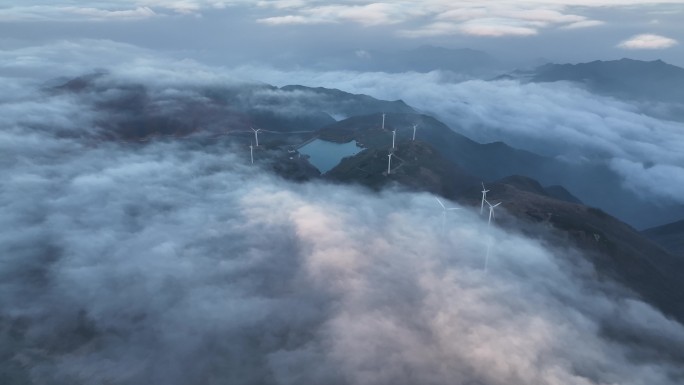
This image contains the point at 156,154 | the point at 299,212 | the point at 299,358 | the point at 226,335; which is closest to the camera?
the point at 299,358

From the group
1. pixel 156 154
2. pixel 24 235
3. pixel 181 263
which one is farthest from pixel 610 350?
pixel 156 154

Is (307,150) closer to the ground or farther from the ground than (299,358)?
farther from the ground

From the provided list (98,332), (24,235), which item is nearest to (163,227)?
(24,235)

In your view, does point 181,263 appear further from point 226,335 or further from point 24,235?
point 24,235

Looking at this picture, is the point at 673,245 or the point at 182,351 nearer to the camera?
the point at 182,351

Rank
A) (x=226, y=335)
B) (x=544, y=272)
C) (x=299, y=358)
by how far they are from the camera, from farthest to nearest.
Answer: (x=544, y=272) → (x=226, y=335) → (x=299, y=358)

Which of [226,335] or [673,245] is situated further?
[673,245]

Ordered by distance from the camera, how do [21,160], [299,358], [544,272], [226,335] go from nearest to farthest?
[299,358], [226,335], [544,272], [21,160]

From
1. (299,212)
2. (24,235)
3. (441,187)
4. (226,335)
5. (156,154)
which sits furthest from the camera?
(156,154)

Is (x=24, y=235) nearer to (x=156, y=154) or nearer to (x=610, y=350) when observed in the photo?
(x=156, y=154)
